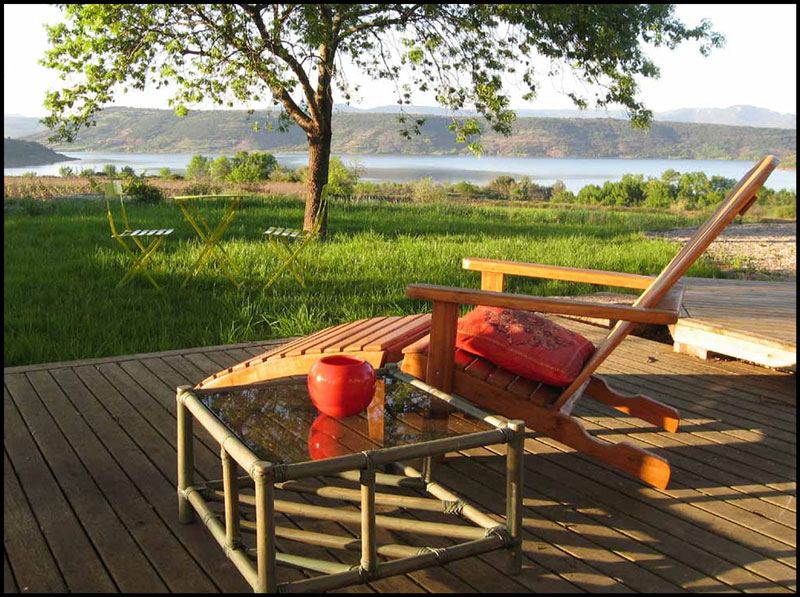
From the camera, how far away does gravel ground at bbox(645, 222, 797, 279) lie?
8555 mm

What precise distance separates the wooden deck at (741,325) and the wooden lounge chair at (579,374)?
3.73 feet

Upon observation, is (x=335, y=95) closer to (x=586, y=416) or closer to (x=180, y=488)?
(x=586, y=416)

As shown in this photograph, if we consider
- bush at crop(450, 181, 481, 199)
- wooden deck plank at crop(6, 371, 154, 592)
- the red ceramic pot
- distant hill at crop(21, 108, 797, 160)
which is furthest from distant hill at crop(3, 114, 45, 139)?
bush at crop(450, 181, 481, 199)

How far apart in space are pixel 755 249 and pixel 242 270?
307 inches

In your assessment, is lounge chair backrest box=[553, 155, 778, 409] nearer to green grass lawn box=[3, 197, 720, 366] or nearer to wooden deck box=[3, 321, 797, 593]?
wooden deck box=[3, 321, 797, 593]

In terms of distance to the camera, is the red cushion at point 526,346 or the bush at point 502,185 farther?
the bush at point 502,185

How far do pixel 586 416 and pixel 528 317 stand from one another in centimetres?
68

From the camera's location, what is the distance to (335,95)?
10312 millimetres

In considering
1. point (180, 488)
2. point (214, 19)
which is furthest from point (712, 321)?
point (214, 19)

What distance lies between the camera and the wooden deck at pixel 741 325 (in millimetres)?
3498

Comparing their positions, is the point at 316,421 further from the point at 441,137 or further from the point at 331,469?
the point at 441,137

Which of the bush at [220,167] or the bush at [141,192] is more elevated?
the bush at [220,167]

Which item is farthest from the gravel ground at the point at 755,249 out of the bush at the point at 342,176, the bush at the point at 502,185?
the bush at the point at 502,185

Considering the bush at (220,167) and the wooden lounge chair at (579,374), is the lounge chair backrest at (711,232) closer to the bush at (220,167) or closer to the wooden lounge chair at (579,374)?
the wooden lounge chair at (579,374)
